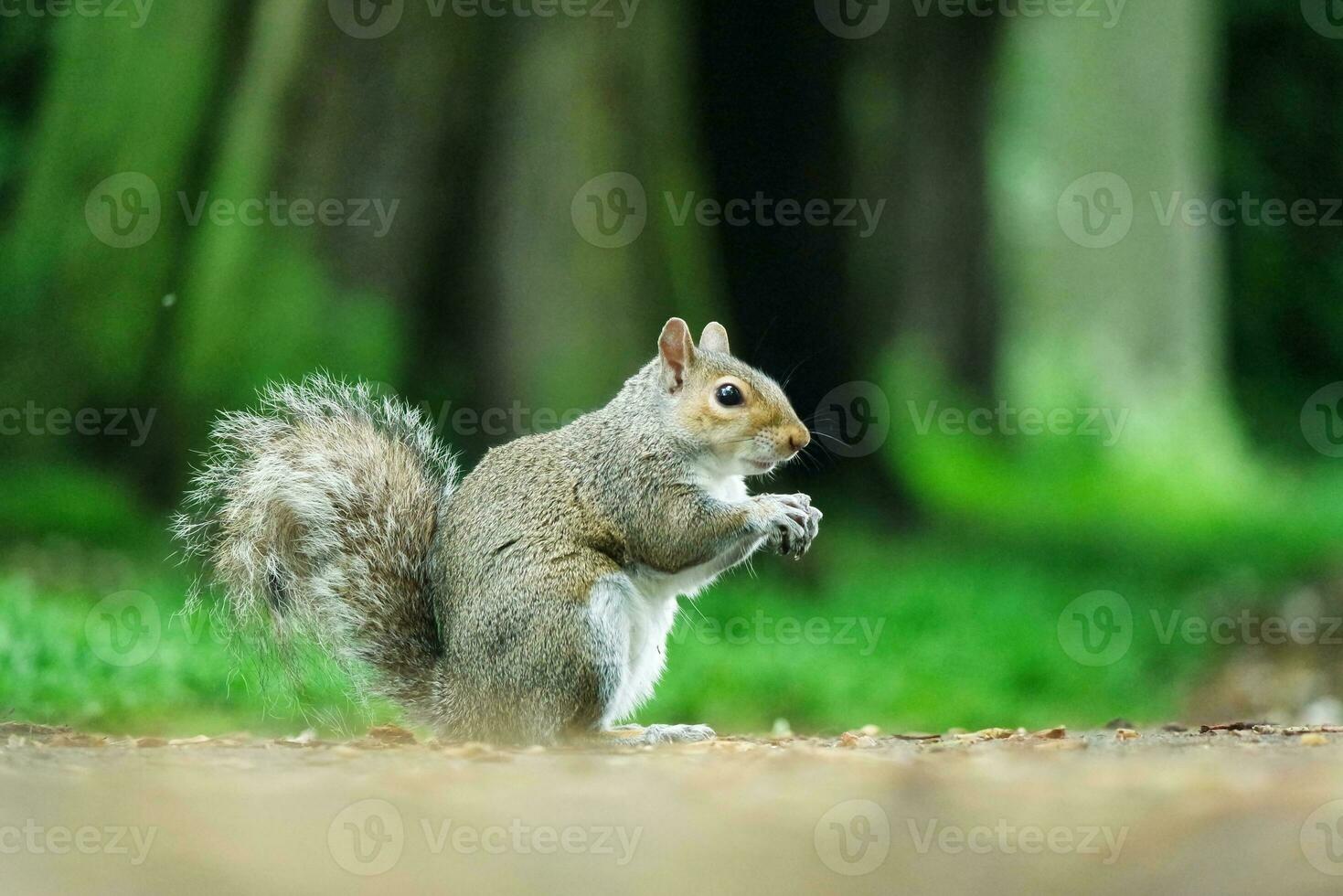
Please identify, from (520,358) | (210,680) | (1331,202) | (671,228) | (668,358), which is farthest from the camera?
(1331,202)

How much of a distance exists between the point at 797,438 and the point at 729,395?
0.19 metres

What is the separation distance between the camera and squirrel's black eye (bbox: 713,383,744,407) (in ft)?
12.3

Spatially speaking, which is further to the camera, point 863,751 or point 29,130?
point 29,130

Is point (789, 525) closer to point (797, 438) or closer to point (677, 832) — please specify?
point (797, 438)

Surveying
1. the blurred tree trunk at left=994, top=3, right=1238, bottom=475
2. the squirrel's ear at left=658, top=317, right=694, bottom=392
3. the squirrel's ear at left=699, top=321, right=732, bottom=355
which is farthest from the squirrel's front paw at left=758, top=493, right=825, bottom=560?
the blurred tree trunk at left=994, top=3, right=1238, bottom=475

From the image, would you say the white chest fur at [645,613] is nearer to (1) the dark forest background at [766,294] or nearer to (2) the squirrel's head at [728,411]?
(2) the squirrel's head at [728,411]

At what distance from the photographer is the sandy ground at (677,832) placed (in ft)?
5.57

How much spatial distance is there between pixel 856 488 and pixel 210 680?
3.26 metres

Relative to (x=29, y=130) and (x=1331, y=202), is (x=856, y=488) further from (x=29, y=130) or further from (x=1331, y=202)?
(x=1331, y=202)

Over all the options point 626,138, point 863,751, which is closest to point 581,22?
point 626,138

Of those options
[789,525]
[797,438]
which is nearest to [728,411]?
[797,438]

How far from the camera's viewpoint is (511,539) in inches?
137

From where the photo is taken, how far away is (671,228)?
7359mm

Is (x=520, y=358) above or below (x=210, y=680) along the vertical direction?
above
